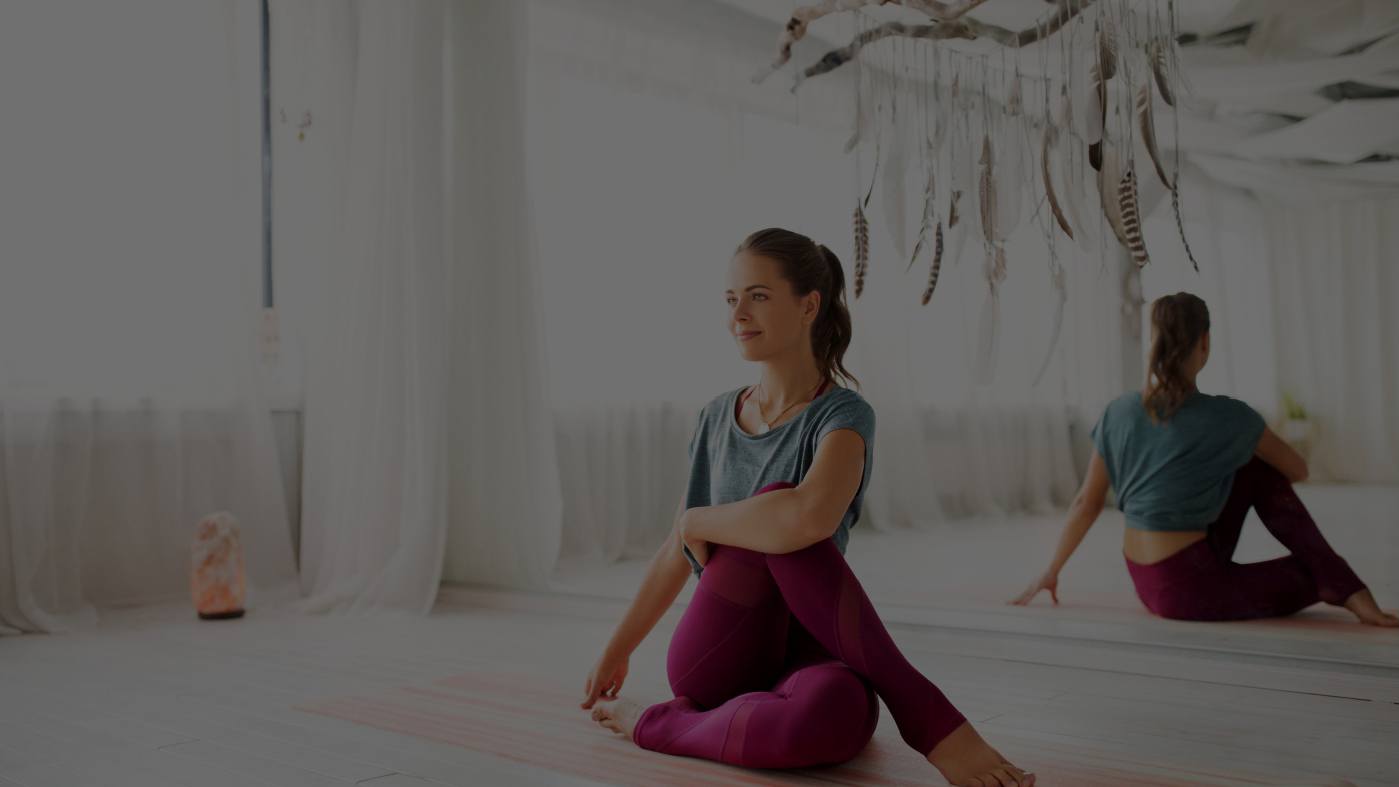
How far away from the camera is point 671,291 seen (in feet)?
14.0

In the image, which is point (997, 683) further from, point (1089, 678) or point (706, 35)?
point (706, 35)

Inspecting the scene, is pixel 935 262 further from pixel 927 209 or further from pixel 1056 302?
pixel 1056 302

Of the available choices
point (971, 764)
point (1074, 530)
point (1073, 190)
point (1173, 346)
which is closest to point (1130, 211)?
point (1073, 190)

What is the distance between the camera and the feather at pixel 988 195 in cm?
290

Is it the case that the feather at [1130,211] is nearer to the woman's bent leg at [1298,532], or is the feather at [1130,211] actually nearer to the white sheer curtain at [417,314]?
the woman's bent leg at [1298,532]

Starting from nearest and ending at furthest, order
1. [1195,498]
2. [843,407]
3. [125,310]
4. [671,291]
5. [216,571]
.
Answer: [843,407] → [1195,498] → [216,571] → [125,310] → [671,291]

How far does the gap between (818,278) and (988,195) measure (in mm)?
1151

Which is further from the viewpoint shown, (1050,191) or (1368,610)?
(1050,191)

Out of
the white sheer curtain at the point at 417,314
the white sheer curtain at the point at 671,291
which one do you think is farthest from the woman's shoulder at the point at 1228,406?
the white sheer curtain at the point at 417,314

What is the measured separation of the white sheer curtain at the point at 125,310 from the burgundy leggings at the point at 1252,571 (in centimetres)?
260

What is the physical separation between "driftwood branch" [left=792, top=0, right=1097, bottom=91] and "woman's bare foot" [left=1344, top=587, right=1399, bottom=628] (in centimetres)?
141

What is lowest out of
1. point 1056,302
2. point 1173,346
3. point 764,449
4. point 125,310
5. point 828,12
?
point 764,449

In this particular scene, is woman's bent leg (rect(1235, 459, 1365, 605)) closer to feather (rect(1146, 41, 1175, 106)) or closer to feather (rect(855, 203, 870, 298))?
feather (rect(1146, 41, 1175, 106))

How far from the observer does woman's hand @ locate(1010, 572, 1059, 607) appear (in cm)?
287
